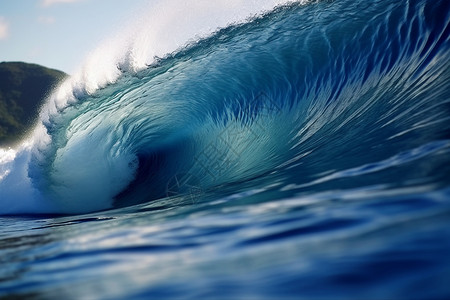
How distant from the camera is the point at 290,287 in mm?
1215

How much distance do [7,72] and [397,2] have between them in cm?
8956

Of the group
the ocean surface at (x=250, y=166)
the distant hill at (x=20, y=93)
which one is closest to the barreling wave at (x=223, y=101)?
the ocean surface at (x=250, y=166)

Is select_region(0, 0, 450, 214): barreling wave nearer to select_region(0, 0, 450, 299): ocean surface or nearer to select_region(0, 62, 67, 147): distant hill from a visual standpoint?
select_region(0, 0, 450, 299): ocean surface

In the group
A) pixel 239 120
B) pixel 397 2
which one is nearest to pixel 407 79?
pixel 397 2

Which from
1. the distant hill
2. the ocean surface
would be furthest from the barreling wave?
the distant hill

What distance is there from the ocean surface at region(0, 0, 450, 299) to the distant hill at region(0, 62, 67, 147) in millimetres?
61796

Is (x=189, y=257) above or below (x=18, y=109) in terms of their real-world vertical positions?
below

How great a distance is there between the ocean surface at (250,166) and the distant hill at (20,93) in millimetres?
61796

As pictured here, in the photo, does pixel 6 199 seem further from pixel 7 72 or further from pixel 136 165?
pixel 7 72

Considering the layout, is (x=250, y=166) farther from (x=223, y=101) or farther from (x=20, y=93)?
(x=20, y=93)

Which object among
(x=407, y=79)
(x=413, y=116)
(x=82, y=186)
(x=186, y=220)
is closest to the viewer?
(x=186, y=220)

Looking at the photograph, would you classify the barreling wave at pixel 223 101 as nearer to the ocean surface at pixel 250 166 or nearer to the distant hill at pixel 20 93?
the ocean surface at pixel 250 166

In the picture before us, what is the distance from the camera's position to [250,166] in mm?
5855

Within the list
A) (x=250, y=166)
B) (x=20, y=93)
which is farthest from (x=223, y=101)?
(x=20, y=93)
